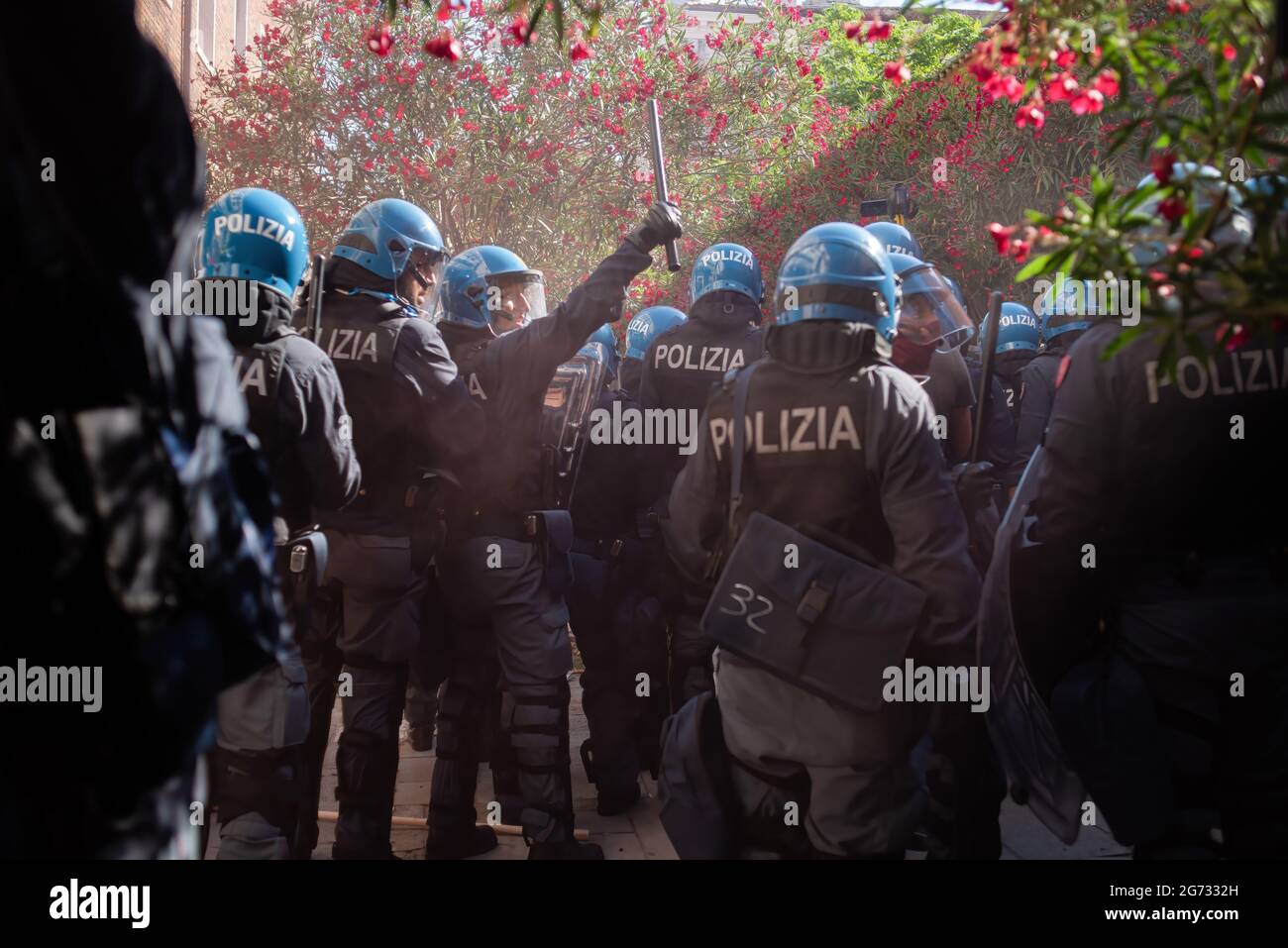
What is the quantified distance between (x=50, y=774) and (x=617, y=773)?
13.8 feet

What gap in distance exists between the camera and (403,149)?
14203mm

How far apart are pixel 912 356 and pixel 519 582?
2.01 m

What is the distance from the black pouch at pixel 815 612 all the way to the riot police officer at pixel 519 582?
1693 millimetres

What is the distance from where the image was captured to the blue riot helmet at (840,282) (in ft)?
11.0

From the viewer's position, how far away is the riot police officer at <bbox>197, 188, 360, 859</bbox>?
3.71 meters

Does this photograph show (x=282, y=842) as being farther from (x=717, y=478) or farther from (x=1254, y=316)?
(x=1254, y=316)

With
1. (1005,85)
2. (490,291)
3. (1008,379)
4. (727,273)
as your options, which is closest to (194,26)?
(490,291)

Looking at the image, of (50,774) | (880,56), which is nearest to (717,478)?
(50,774)

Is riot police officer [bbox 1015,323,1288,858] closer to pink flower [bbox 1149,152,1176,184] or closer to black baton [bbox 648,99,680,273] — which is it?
pink flower [bbox 1149,152,1176,184]

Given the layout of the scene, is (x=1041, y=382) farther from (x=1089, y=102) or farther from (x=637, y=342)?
(x=1089, y=102)

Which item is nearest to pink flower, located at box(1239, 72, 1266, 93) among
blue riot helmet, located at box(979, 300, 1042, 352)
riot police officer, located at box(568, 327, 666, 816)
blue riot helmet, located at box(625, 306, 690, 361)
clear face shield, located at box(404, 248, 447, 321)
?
clear face shield, located at box(404, 248, 447, 321)

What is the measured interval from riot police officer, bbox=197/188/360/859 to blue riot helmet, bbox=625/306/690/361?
141 inches

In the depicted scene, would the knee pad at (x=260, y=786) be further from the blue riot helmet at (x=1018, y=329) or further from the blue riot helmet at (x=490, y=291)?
the blue riot helmet at (x=1018, y=329)

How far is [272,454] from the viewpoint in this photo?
12.1ft
